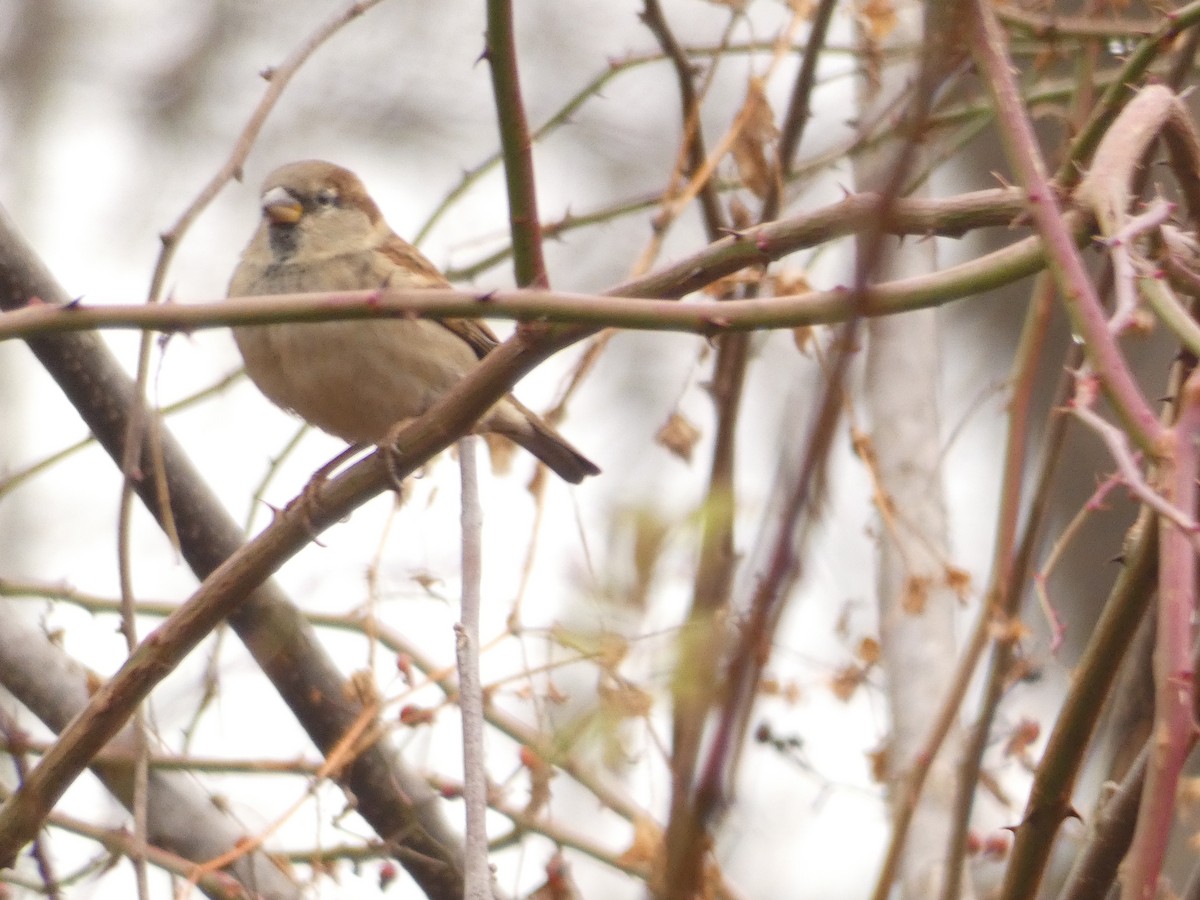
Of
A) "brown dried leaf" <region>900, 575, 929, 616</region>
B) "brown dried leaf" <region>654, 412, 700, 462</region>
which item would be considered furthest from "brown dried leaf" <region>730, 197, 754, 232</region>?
"brown dried leaf" <region>900, 575, 929, 616</region>

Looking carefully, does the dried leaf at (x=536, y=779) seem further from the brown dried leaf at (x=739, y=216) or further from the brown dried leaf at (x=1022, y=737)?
the brown dried leaf at (x=739, y=216)

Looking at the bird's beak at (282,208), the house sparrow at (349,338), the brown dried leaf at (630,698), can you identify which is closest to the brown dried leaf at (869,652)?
the house sparrow at (349,338)

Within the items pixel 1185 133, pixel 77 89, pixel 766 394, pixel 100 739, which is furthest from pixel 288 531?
pixel 77 89

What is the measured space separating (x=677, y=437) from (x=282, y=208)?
106cm

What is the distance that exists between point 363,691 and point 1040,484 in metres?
1.27

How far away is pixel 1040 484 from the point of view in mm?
1951

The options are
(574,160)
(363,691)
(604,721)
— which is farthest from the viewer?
(574,160)

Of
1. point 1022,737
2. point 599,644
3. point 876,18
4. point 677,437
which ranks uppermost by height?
point 876,18

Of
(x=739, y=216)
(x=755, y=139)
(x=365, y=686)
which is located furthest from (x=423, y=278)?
(x=365, y=686)

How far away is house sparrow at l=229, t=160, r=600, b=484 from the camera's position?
3.15 m

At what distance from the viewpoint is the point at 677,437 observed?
2.99 metres

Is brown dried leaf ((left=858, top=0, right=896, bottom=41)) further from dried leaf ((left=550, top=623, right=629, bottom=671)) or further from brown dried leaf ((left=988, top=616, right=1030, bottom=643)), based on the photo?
brown dried leaf ((left=988, top=616, right=1030, bottom=643))

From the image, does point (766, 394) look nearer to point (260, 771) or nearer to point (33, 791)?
point (260, 771)

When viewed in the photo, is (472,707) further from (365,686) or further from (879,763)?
(879,763)
